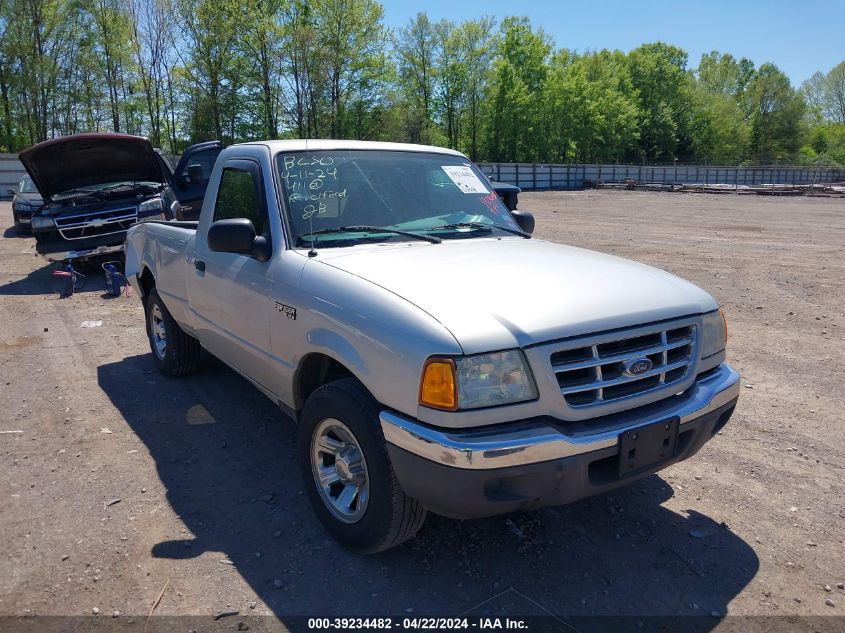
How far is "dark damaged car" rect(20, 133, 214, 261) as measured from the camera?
9.41m

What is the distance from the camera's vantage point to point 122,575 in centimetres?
292

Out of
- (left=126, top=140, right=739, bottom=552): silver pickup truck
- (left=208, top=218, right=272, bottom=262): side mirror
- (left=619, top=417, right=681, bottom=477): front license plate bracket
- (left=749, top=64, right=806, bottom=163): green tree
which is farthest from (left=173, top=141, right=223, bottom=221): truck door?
(left=749, top=64, right=806, bottom=163): green tree

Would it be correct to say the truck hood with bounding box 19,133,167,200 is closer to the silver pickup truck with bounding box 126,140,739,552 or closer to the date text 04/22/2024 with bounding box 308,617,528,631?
the silver pickup truck with bounding box 126,140,739,552

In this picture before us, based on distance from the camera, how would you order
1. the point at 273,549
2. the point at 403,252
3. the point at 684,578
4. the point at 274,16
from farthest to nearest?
the point at 274,16
the point at 403,252
the point at 273,549
the point at 684,578

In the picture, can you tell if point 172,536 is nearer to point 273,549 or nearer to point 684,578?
point 273,549

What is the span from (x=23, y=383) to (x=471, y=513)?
16.1ft

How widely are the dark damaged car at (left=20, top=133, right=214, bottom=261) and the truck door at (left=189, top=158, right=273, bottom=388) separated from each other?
17.9ft

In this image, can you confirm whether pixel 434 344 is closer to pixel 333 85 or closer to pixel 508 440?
pixel 508 440

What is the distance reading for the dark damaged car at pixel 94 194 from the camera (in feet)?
30.9

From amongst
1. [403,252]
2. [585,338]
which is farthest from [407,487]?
[403,252]

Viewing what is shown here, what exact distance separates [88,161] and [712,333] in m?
9.81

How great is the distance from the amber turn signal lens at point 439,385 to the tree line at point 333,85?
45.2 metres

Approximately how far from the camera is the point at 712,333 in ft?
10.2

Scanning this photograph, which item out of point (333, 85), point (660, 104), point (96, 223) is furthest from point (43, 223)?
point (660, 104)
